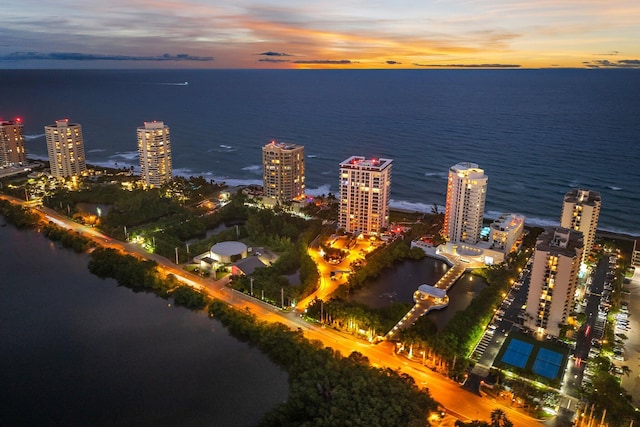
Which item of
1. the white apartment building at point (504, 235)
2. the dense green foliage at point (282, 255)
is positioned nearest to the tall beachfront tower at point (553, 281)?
the white apartment building at point (504, 235)

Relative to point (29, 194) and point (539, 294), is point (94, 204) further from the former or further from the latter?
point (539, 294)

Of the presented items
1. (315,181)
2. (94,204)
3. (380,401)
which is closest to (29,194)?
(94,204)

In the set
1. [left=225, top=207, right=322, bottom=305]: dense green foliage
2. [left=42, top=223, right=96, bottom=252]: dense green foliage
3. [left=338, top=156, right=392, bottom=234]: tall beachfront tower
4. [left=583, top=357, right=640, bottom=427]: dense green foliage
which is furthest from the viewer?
[left=338, top=156, right=392, bottom=234]: tall beachfront tower

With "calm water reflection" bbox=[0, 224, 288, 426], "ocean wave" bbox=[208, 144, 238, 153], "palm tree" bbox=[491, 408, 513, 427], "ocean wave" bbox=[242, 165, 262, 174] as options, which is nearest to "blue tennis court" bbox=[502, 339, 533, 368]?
"palm tree" bbox=[491, 408, 513, 427]

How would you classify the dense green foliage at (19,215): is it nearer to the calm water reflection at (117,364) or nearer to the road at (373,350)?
the calm water reflection at (117,364)

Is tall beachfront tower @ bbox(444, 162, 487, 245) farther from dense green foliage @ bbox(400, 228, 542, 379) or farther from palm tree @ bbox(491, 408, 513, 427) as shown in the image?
palm tree @ bbox(491, 408, 513, 427)

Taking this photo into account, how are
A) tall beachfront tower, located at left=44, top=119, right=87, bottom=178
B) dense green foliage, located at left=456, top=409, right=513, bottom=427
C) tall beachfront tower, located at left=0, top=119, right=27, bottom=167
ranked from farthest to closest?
tall beachfront tower, located at left=0, top=119, right=27, bottom=167 → tall beachfront tower, located at left=44, top=119, right=87, bottom=178 → dense green foliage, located at left=456, top=409, right=513, bottom=427
